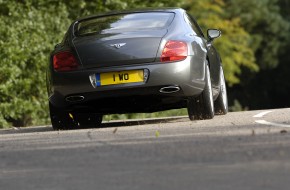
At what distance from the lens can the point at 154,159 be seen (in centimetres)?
855

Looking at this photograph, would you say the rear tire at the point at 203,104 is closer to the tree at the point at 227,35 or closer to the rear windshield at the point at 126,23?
the rear windshield at the point at 126,23

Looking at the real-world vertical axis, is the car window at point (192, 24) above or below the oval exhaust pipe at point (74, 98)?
above

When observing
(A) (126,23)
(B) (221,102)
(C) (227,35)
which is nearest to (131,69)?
(A) (126,23)

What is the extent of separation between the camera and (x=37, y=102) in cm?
2717

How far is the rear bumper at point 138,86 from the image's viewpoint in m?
12.7

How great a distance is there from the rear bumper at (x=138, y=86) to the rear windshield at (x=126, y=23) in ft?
2.21

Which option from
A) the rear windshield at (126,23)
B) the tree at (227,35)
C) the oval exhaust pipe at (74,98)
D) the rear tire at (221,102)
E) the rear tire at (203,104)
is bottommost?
the tree at (227,35)

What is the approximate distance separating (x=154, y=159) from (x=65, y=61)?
4.65 metres

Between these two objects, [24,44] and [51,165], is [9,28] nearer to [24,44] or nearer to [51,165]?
[24,44]

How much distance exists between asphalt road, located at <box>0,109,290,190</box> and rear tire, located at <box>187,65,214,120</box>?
4.30ft

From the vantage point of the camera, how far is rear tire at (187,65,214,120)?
13.3 metres

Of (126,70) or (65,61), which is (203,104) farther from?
(65,61)

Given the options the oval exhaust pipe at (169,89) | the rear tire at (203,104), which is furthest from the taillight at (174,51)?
the rear tire at (203,104)

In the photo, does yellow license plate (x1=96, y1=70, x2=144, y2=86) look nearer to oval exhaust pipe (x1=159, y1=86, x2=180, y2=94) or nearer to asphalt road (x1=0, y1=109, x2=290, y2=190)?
oval exhaust pipe (x1=159, y1=86, x2=180, y2=94)
